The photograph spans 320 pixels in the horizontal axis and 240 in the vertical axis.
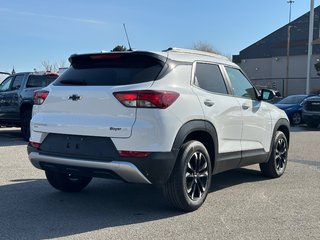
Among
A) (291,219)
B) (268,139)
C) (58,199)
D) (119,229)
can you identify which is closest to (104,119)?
(119,229)

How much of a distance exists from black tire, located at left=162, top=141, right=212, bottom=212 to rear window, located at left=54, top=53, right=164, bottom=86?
96 cm

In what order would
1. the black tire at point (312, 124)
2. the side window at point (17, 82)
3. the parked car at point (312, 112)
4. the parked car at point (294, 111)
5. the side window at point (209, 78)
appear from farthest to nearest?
1. the parked car at point (294, 111)
2. the black tire at point (312, 124)
3. the parked car at point (312, 112)
4. the side window at point (17, 82)
5. the side window at point (209, 78)

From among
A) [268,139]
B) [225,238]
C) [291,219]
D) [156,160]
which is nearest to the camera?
[225,238]

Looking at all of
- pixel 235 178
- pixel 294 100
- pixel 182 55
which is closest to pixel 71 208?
pixel 182 55

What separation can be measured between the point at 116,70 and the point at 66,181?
1962 millimetres

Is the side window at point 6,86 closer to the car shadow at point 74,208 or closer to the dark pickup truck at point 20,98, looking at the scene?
the dark pickup truck at point 20,98

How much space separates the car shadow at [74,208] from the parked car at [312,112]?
1249 centimetres

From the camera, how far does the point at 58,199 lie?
624cm

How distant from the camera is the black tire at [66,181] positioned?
646cm

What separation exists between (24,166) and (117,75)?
4.03 meters

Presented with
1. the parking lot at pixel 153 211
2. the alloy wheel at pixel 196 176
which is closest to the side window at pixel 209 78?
the alloy wheel at pixel 196 176

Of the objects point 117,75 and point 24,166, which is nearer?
point 117,75

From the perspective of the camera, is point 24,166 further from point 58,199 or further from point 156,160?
point 156,160

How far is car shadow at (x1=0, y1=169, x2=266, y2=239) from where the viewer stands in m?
4.98
